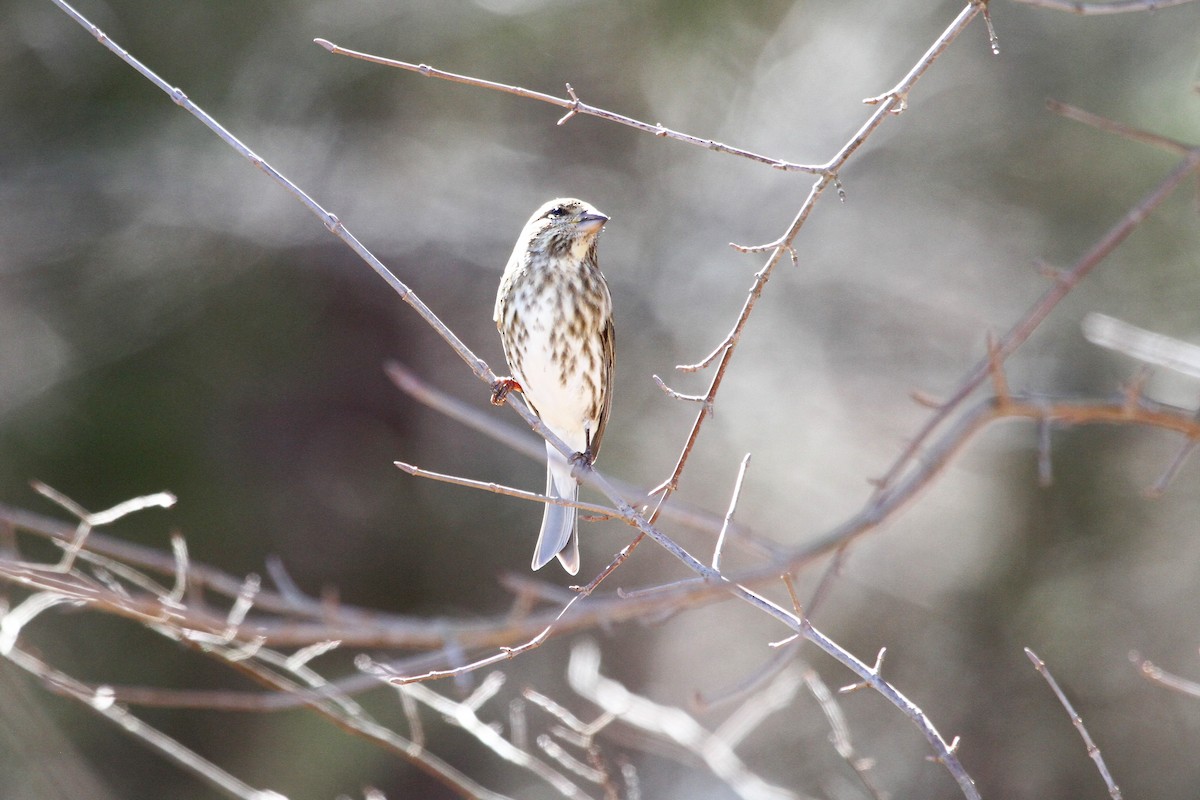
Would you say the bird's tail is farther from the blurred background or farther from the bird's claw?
the blurred background

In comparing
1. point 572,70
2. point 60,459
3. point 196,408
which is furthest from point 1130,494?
point 60,459

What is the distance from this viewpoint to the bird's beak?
4148mm

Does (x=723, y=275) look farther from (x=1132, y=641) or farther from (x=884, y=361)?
(x=1132, y=641)

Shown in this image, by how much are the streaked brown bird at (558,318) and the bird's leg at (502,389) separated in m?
0.01

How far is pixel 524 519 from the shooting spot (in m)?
7.68

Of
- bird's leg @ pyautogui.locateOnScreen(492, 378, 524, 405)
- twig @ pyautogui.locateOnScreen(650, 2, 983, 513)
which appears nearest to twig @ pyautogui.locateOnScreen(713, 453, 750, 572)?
twig @ pyautogui.locateOnScreen(650, 2, 983, 513)

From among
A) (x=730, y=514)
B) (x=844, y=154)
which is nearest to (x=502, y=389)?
(x=730, y=514)

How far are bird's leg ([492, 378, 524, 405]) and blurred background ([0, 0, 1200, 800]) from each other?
125 inches

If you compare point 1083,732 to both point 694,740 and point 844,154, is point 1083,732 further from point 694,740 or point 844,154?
point 694,740

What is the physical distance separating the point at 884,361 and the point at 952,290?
0.62 meters

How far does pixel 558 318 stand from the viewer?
418cm

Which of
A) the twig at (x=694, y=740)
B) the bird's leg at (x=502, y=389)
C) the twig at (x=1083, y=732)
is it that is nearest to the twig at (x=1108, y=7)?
the twig at (x=1083, y=732)

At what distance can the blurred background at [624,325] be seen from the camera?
6.95 m

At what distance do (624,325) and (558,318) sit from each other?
3.28 metres
